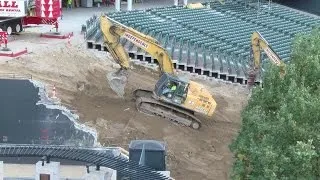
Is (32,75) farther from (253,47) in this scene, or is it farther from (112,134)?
(253,47)

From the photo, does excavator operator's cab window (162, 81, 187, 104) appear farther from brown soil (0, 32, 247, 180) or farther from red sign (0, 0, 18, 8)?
red sign (0, 0, 18, 8)

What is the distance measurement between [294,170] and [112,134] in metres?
11.3

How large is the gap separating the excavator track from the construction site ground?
0.87ft

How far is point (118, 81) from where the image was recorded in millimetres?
27906

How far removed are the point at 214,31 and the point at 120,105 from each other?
14.2 metres

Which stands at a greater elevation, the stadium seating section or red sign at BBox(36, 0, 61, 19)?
red sign at BBox(36, 0, 61, 19)

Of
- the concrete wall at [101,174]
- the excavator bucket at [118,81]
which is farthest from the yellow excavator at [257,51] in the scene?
the concrete wall at [101,174]

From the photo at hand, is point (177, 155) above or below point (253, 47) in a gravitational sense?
below

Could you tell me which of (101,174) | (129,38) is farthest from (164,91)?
(101,174)

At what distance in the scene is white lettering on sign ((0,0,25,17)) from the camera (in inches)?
1338

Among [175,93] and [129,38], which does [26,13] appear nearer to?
[129,38]

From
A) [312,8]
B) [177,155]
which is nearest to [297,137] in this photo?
[177,155]

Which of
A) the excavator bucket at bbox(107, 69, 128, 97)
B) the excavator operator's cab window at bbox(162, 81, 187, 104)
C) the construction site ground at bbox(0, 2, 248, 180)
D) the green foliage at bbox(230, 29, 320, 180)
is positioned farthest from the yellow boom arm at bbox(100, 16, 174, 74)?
the green foliage at bbox(230, 29, 320, 180)

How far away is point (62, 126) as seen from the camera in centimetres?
2189
